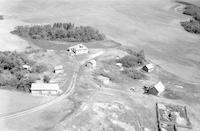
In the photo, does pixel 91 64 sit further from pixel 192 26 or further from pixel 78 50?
pixel 192 26

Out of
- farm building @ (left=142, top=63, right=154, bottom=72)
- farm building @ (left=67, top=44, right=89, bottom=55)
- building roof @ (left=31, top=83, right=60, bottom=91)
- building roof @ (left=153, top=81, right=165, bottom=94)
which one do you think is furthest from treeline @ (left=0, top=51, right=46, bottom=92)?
building roof @ (left=153, top=81, right=165, bottom=94)

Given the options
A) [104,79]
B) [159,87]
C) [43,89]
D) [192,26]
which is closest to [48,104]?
[43,89]

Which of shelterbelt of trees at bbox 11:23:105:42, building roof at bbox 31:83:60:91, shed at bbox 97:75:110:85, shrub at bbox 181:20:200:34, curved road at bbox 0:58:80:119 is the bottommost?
curved road at bbox 0:58:80:119

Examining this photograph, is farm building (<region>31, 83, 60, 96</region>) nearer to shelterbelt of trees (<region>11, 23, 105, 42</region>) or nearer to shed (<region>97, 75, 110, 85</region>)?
shed (<region>97, 75, 110, 85</region>)

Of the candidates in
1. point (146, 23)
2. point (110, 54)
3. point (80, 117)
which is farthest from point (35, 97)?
point (146, 23)

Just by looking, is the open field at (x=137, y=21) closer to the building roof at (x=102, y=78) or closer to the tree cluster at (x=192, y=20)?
the tree cluster at (x=192, y=20)
